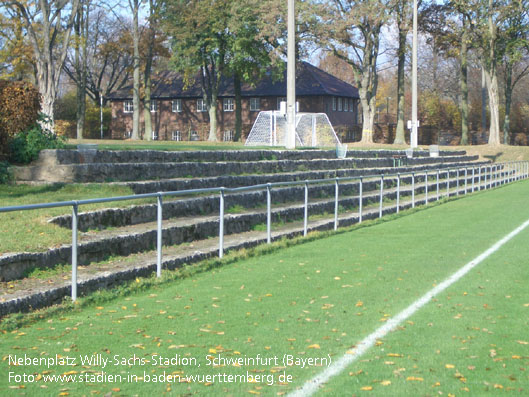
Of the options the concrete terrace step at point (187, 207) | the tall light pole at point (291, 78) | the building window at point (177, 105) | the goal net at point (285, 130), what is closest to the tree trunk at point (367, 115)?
the goal net at point (285, 130)

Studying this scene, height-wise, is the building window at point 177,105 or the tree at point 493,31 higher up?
the tree at point 493,31

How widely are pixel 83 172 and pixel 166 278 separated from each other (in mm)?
5488

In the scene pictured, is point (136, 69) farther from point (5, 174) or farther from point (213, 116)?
point (5, 174)

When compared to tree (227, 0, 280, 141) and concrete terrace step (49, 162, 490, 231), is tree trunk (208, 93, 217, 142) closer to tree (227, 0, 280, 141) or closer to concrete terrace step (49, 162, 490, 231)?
tree (227, 0, 280, 141)

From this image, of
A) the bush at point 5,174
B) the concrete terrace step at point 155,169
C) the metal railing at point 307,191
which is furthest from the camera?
the concrete terrace step at point 155,169

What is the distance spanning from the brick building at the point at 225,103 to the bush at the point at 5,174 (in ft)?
176

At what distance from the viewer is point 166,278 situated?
1034 cm

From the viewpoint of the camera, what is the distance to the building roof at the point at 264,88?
6881 centimetres

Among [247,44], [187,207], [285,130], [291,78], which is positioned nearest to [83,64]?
[247,44]

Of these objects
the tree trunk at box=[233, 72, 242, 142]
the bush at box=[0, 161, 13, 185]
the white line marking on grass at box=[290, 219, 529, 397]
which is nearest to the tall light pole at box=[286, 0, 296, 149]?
the bush at box=[0, 161, 13, 185]

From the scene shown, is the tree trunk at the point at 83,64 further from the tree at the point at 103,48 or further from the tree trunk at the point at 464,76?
the tree trunk at the point at 464,76

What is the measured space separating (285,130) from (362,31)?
21.3m

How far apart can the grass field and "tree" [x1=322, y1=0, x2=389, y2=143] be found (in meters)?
39.5

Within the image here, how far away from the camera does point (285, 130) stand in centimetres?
3406
